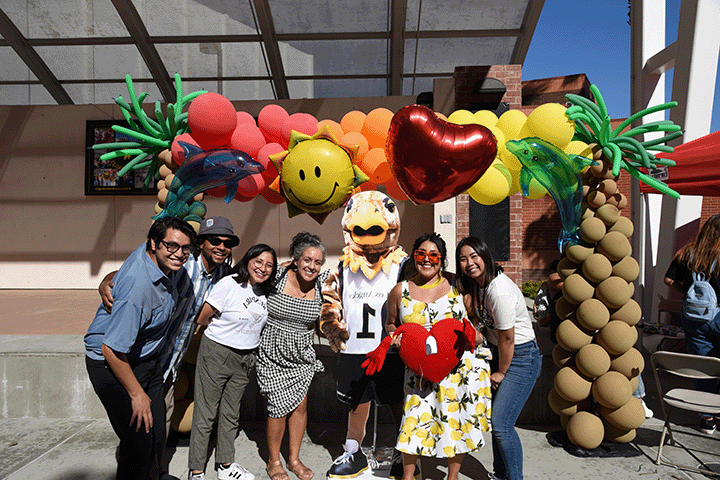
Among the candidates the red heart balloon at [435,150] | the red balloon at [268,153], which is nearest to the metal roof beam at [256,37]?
the red balloon at [268,153]

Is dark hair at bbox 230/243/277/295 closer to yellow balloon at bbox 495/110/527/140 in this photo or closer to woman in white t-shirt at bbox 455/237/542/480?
woman in white t-shirt at bbox 455/237/542/480

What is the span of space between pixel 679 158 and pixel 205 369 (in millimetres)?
5345

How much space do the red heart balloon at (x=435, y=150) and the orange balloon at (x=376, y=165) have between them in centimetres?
42

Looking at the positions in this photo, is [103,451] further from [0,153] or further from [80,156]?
[0,153]

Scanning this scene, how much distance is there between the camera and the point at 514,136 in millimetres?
3312

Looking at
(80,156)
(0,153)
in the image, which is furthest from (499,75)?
(0,153)

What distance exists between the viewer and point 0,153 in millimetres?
9281

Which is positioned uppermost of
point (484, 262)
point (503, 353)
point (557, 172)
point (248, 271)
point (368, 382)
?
point (557, 172)

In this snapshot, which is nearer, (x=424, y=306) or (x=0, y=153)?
(x=424, y=306)

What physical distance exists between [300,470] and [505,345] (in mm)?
1543

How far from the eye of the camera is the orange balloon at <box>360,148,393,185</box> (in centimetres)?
343

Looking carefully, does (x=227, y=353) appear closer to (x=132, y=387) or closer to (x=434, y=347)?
(x=132, y=387)

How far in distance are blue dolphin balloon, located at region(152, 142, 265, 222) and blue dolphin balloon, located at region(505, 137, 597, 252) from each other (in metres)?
1.92

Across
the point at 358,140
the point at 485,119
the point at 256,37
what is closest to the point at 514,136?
the point at 485,119
